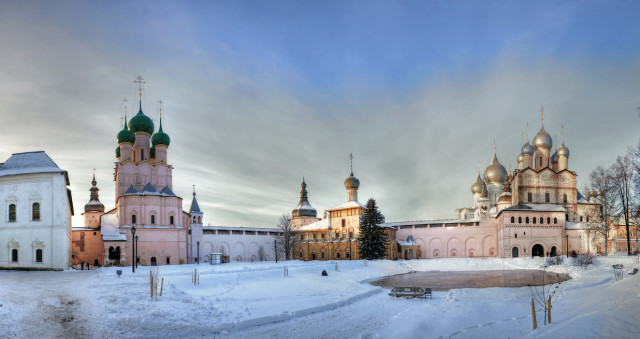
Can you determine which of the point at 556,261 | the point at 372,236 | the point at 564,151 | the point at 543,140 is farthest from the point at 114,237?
the point at 564,151

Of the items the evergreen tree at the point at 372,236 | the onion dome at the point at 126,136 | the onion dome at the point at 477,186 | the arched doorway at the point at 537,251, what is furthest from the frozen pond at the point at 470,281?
the onion dome at the point at 477,186

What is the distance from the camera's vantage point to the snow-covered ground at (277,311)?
40.8 ft

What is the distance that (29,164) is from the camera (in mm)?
25750

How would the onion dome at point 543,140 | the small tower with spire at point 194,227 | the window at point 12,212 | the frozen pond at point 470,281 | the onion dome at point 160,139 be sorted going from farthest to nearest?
1. the onion dome at point 543,140
2. the onion dome at point 160,139
3. the small tower with spire at point 194,227
4. the frozen pond at point 470,281
5. the window at point 12,212

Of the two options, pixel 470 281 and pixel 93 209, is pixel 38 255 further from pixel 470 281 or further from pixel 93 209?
pixel 93 209

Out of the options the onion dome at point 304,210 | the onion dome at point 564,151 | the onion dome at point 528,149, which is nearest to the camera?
the onion dome at point 564,151

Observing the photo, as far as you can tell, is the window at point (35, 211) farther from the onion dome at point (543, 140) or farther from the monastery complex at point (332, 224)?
the onion dome at point (543, 140)

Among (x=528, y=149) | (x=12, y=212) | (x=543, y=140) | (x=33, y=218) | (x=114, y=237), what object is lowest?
(x=114, y=237)

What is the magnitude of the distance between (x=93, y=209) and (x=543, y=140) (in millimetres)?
59522

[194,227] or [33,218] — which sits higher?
[33,218]

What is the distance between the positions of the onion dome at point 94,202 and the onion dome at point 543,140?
190ft

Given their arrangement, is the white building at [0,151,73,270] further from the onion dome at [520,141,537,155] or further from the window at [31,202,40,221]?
the onion dome at [520,141,537,155]

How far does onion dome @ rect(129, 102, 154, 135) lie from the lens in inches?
1825

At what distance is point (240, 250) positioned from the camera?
55219 millimetres
